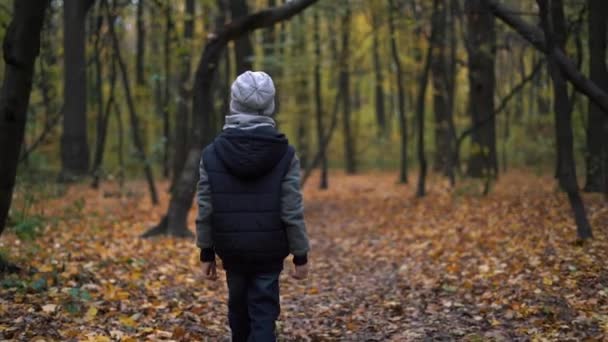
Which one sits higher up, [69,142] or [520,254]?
[69,142]

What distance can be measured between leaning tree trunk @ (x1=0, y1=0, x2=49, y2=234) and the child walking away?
2978 millimetres

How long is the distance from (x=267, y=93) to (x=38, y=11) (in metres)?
3.17

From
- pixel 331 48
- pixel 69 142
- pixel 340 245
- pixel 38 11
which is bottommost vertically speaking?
pixel 340 245

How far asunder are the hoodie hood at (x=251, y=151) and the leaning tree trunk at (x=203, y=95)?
652 cm

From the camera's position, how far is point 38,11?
615 cm

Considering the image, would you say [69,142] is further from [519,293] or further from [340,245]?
[519,293]

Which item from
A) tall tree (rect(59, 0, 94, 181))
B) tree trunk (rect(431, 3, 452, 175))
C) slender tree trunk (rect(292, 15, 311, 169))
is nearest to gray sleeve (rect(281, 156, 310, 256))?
tree trunk (rect(431, 3, 452, 175))

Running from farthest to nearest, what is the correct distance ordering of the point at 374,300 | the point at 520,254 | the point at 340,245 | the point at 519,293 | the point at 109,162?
the point at 109,162, the point at 340,245, the point at 520,254, the point at 374,300, the point at 519,293

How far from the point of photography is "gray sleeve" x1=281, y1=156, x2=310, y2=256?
4.06 metres

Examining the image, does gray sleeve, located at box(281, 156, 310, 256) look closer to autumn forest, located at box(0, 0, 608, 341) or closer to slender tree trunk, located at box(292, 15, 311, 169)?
autumn forest, located at box(0, 0, 608, 341)

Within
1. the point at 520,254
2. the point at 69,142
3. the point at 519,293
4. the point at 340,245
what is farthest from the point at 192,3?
the point at 519,293

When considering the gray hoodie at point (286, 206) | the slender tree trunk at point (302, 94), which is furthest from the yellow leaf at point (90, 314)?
the slender tree trunk at point (302, 94)

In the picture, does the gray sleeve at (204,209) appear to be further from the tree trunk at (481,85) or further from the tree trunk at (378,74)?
the tree trunk at (378,74)

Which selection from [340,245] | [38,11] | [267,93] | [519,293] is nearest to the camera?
[267,93]
